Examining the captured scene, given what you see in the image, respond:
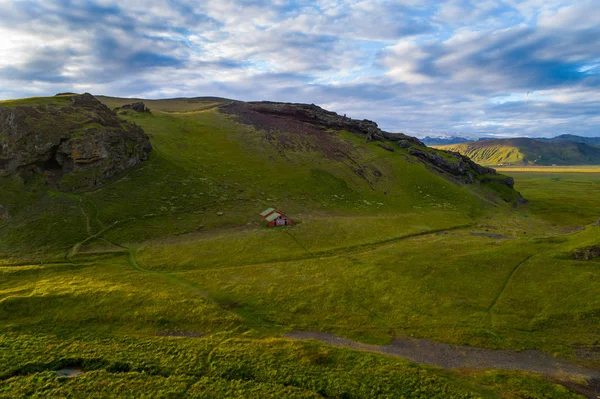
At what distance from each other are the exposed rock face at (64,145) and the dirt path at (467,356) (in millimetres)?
74394

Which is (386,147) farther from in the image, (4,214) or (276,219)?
(4,214)

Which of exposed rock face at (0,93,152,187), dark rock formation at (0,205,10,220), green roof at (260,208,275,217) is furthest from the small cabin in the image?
dark rock formation at (0,205,10,220)

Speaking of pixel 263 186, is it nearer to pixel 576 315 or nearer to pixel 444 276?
pixel 444 276

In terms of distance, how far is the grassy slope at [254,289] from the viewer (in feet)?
95.6

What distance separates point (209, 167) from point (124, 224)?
4143cm

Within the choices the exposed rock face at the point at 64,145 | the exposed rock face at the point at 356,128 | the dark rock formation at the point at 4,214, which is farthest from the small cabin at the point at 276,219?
the exposed rock face at the point at 356,128

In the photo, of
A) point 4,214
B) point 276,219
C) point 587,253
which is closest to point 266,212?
point 276,219

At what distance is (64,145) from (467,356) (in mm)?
96563

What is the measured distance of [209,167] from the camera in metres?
106

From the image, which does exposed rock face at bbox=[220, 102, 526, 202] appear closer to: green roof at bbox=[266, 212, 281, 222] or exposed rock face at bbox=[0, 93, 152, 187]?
exposed rock face at bbox=[0, 93, 152, 187]

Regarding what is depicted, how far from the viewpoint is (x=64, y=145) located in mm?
79812

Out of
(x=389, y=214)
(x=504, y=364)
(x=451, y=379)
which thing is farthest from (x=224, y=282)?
(x=389, y=214)

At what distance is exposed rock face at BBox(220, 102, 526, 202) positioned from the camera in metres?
144

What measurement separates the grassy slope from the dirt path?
4.86ft
